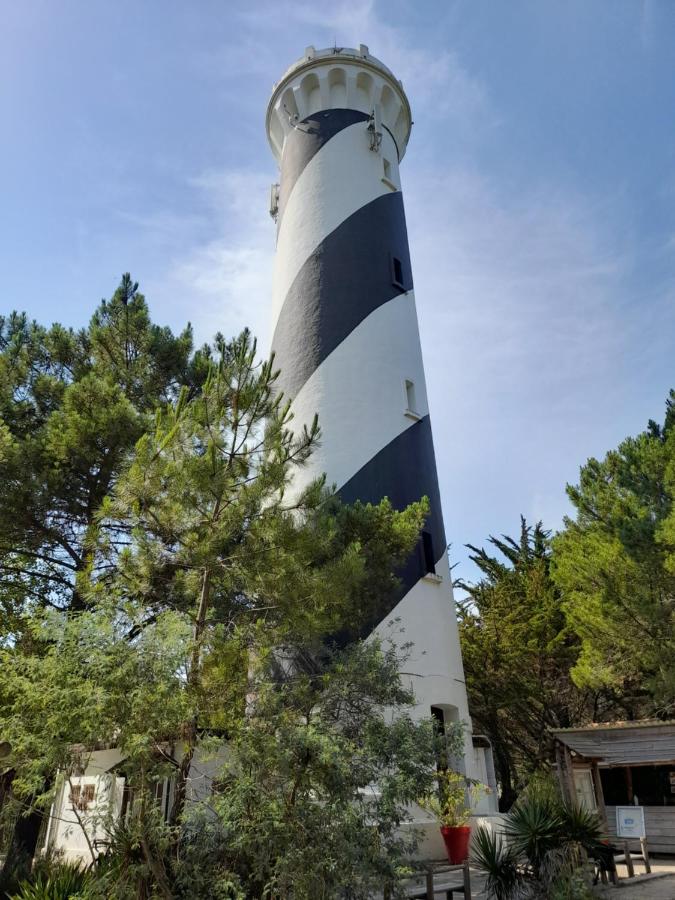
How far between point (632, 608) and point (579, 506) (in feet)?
9.73

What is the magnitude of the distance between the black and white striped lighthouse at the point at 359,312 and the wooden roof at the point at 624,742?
2217 millimetres

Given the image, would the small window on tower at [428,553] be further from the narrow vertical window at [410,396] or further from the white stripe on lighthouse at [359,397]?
the narrow vertical window at [410,396]

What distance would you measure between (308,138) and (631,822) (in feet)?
48.5

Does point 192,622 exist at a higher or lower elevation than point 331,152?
lower

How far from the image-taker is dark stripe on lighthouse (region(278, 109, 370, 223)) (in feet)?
49.2

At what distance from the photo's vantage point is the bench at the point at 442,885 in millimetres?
6617

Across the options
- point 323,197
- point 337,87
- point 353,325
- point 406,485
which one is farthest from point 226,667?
point 337,87

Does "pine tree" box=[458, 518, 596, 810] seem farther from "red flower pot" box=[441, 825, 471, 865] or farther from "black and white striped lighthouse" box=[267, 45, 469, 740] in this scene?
"red flower pot" box=[441, 825, 471, 865]

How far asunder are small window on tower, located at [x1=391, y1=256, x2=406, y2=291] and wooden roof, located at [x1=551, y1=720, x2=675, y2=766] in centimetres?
885

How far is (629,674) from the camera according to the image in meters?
13.2

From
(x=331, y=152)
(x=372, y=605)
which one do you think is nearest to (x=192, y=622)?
(x=372, y=605)

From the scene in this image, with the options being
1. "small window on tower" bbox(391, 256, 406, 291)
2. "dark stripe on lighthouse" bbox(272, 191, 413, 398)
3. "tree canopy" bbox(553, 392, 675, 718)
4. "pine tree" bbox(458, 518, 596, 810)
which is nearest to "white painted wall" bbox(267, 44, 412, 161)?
"dark stripe on lighthouse" bbox(272, 191, 413, 398)

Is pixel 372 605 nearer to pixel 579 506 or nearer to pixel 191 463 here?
pixel 191 463

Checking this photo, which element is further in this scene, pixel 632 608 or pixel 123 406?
pixel 632 608
